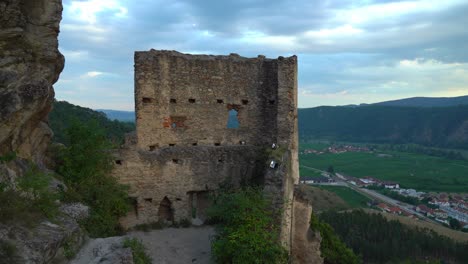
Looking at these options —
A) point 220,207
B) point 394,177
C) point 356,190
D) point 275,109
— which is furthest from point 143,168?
point 394,177

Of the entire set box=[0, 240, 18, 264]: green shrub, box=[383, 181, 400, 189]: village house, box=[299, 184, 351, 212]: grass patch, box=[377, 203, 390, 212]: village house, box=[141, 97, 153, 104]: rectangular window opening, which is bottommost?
box=[377, 203, 390, 212]: village house

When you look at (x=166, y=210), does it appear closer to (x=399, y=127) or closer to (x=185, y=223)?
(x=185, y=223)

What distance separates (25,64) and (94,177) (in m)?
4.02

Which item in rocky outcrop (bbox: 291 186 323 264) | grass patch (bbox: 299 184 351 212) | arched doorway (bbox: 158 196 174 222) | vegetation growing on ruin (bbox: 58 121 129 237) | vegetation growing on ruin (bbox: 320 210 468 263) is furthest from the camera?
grass patch (bbox: 299 184 351 212)

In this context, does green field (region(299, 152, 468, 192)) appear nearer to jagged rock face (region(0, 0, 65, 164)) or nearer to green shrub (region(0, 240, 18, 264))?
jagged rock face (region(0, 0, 65, 164))

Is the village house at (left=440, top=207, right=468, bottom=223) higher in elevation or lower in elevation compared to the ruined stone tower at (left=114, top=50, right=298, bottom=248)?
lower

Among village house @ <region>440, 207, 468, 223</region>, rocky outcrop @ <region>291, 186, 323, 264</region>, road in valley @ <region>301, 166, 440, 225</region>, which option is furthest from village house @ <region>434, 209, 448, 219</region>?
rocky outcrop @ <region>291, 186, 323, 264</region>

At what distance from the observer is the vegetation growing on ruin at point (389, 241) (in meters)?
45.7

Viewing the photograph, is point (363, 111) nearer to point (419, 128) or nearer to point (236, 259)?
point (419, 128)

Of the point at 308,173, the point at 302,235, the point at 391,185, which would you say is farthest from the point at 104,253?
the point at 308,173

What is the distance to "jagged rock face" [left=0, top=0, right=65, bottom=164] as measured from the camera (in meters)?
9.41

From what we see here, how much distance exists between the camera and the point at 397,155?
408ft

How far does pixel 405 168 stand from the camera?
339 ft

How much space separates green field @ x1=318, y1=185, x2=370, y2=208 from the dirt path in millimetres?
58758
